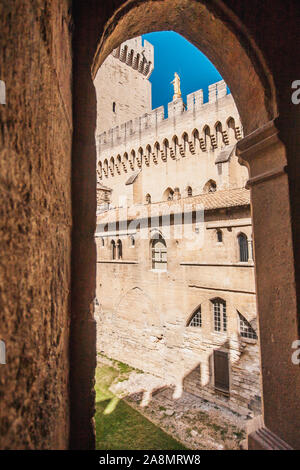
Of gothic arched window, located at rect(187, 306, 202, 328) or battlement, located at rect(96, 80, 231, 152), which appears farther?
battlement, located at rect(96, 80, 231, 152)

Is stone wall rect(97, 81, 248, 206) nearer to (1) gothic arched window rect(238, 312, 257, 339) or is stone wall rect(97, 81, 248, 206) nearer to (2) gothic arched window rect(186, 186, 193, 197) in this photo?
(2) gothic arched window rect(186, 186, 193, 197)

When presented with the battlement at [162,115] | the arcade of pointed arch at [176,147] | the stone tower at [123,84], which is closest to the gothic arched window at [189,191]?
the arcade of pointed arch at [176,147]

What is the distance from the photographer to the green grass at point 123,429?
24.7 feet

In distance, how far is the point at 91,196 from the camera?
162 cm

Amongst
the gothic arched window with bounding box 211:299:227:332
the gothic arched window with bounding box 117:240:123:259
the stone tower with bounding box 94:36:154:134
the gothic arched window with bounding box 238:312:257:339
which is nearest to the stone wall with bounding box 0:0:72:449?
the gothic arched window with bounding box 238:312:257:339

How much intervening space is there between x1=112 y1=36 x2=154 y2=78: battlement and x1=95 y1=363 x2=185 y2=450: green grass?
89.2 ft

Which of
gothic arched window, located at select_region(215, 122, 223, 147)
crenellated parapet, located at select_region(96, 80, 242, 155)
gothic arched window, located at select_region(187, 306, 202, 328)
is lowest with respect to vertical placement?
gothic arched window, located at select_region(187, 306, 202, 328)

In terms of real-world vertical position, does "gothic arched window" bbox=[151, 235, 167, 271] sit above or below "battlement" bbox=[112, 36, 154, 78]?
below

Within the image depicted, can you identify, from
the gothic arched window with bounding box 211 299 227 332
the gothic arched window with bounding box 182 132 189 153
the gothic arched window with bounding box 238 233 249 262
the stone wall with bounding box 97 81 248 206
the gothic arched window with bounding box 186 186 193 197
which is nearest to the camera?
the gothic arched window with bounding box 238 233 249 262

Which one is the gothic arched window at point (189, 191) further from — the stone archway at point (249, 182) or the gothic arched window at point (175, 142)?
the stone archway at point (249, 182)

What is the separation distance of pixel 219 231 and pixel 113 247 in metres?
6.38

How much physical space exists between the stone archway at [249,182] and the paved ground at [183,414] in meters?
6.72

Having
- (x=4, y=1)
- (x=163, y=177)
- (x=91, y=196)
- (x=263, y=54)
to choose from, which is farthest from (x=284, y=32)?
(x=163, y=177)

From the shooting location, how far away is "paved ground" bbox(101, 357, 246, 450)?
24.9ft
